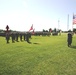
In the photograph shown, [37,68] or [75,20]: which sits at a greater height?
[75,20]

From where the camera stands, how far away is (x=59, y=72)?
10.0 metres

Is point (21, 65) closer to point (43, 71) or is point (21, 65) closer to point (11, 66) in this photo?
point (11, 66)

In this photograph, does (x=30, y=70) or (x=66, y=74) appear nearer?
(x=66, y=74)

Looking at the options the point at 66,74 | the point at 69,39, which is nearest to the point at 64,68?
the point at 66,74

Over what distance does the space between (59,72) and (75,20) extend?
37333 millimetres

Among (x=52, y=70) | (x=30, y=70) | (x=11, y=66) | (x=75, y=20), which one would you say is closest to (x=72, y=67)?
(x=52, y=70)

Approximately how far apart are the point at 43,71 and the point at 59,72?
2.70 feet

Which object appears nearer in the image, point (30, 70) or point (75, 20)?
point (30, 70)

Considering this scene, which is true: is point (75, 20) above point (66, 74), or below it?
above

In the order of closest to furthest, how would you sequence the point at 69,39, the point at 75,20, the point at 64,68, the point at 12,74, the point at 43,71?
the point at 12,74 → the point at 43,71 → the point at 64,68 → the point at 69,39 → the point at 75,20

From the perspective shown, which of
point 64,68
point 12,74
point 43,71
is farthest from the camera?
point 64,68

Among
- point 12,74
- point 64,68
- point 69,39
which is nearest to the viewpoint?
point 12,74

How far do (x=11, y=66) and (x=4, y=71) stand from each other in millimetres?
1236

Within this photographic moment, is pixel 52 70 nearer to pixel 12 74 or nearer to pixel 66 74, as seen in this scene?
pixel 66 74
